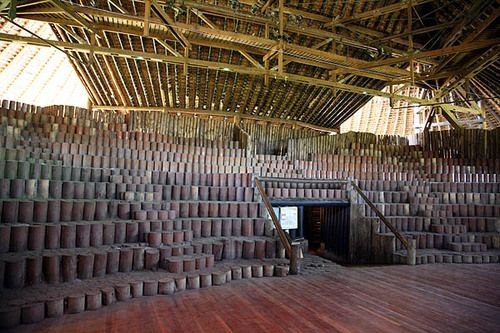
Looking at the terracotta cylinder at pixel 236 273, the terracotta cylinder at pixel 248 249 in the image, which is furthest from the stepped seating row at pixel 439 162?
the terracotta cylinder at pixel 236 273

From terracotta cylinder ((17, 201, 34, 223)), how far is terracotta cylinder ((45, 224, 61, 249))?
356mm

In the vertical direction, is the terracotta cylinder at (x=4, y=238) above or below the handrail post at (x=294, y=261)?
above

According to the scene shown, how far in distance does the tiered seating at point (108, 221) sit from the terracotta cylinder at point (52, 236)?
0.03ft

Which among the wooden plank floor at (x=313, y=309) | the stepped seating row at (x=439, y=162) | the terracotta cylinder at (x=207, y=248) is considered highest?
the stepped seating row at (x=439, y=162)

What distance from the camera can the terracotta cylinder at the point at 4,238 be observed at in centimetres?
338

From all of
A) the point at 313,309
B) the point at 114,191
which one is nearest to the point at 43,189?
the point at 114,191

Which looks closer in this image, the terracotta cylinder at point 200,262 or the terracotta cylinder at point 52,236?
the terracotta cylinder at point 52,236

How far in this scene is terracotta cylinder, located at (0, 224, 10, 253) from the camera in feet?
11.1

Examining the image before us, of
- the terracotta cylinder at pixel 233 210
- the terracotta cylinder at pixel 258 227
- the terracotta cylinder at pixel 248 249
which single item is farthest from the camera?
the terracotta cylinder at pixel 233 210

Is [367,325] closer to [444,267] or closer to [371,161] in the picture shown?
[444,267]

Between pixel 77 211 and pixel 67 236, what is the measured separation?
529mm

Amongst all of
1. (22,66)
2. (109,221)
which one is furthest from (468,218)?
(22,66)

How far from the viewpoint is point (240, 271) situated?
14.4 feet

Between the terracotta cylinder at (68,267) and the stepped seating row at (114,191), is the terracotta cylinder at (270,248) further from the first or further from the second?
the terracotta cylinder at (68,267)
